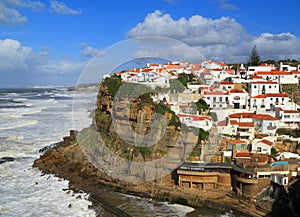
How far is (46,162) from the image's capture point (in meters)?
26.5

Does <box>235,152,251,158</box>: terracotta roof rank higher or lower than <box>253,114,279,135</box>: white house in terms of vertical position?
lower

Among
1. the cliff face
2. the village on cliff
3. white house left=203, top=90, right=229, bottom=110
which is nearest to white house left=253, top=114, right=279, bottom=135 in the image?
the village on cliff

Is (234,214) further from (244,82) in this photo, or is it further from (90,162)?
(244,82)

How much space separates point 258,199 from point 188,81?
20.0m

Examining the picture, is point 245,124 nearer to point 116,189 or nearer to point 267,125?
point 267,125

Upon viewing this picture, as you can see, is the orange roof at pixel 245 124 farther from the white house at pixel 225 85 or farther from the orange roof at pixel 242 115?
the white house at pixel 225 85

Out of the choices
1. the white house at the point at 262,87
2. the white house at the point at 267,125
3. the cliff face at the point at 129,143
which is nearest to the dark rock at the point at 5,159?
the cliff face at the point at 129,143

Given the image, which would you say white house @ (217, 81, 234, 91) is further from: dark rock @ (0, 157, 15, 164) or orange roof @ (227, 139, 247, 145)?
dark rock @ (0, 157, 15, 164)

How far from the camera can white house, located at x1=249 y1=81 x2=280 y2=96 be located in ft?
109

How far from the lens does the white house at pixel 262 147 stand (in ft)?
75.9

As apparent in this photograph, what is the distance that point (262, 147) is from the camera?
23266 mm

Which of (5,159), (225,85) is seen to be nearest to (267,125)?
(225,85)

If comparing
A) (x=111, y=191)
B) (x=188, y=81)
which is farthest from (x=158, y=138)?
(x=188, y=81)

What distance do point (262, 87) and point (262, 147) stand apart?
38.3ft
